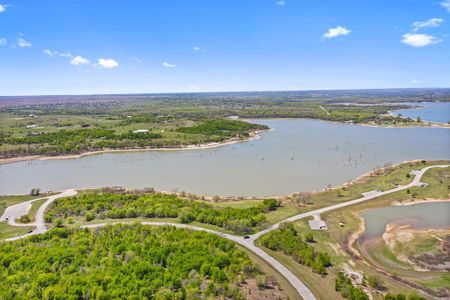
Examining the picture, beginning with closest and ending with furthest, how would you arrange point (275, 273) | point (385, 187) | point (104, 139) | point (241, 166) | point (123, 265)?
point (123, 265) → point (275, 273) → point (385, 187) → point (241, 166) → point (104, 139)

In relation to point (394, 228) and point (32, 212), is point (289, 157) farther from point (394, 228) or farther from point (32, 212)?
point (32, 212)

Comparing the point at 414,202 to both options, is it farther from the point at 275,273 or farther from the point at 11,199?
the point at 11,199

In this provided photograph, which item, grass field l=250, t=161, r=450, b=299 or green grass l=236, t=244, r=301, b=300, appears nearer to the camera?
green grass l=236, t=244, r=301, b=300

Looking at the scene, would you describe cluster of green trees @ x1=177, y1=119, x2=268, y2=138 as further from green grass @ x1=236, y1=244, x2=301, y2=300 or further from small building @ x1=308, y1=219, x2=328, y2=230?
green grass @ x1=236, y1=244, x2=301, y2=300

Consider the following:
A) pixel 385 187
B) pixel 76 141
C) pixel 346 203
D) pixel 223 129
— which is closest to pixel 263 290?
pixel 346 203

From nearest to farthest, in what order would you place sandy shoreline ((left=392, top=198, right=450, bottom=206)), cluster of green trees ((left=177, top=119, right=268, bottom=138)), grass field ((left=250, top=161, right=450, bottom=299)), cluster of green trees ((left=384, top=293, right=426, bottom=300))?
1. cluster of green trees ((left=384, top=293, right=426, bottom=300))
2. grass field ((left=250, top=161, right=450, bottom=299))
3. sandy shoreline ((left=392, top=198, right=450, bottom=206))
4. cluster of green trees ((left=177, top=119, right=268, bottom=138))

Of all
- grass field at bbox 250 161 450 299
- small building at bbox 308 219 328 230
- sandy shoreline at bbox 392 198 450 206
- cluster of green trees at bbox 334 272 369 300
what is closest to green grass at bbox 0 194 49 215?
grass field at bbox 250 161 450 299

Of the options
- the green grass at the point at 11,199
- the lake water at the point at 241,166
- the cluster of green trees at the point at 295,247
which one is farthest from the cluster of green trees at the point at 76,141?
the cluster of green trees at the point at 295,247
